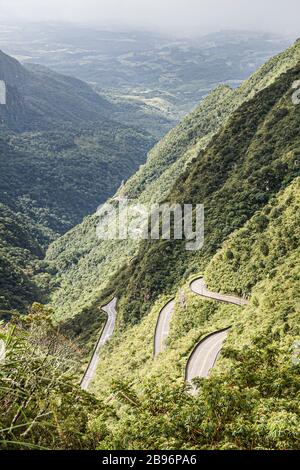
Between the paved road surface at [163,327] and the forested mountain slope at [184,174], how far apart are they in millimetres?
4926

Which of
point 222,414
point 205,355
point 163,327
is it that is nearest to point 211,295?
point 163,327

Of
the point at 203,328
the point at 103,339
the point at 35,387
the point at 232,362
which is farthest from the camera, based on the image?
the point at 103,339

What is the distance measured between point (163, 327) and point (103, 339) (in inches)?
692

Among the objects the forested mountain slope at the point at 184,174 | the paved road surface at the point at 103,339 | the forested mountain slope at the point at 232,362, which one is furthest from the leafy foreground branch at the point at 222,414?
the forested mountain slope at the point at 184,174

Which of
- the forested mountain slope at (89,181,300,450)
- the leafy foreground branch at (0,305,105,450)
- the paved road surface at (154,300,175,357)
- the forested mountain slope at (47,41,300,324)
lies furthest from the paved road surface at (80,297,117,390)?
the leafy foreground branch at (0,305,105,450)

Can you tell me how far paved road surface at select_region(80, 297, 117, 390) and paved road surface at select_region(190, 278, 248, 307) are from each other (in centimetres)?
1529

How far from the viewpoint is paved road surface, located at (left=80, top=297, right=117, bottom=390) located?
5481 centimetres

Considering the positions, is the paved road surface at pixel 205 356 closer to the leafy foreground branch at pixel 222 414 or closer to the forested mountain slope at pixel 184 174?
the leafy foreground branch at pixel 222 414

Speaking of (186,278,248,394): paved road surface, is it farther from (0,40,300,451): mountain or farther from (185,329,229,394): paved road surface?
(0,40,300,451): mountain

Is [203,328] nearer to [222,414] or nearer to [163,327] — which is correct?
[163,327]

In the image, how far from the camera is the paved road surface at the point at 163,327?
4844 cm

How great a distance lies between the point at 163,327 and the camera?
52312 millimetres
